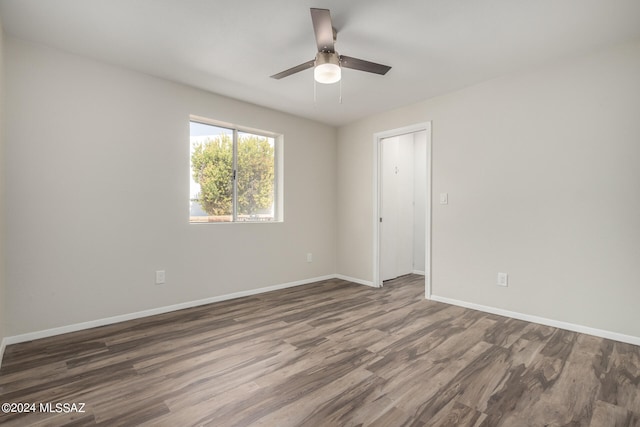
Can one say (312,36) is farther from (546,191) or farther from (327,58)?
(546,191)

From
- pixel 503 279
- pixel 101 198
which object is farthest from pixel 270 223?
pixel 503 279

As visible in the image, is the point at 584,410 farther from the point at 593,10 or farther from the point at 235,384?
the point at 593,10

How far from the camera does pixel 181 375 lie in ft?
6.59

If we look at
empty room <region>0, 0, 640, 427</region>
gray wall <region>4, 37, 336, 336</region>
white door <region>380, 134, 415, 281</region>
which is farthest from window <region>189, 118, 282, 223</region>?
white door <region>380, 134, 415, 281</region>

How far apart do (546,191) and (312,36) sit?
8.17 ft

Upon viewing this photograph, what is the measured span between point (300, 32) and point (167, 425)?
2619 mm

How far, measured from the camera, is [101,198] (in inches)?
112

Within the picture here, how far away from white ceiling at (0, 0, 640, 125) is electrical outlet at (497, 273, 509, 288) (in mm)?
2009

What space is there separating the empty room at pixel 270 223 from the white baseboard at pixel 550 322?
0.02 m

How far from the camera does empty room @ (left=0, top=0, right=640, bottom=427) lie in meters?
1.87

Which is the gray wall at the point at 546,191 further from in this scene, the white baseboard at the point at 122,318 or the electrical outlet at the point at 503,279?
the white baseboard at the point at 122,318

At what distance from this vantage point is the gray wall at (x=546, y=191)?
2516mm

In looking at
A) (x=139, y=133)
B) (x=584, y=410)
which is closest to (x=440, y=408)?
(x=584, y=410)

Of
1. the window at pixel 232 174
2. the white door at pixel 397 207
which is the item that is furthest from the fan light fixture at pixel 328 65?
the white door at pixel 397 207
